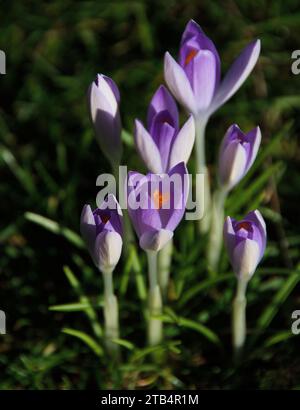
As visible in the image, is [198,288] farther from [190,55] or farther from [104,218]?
[190,55]

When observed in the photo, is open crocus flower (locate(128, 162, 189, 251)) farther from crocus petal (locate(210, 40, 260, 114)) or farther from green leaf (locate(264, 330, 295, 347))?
green leaf (locate(264, 330, 295, 347))

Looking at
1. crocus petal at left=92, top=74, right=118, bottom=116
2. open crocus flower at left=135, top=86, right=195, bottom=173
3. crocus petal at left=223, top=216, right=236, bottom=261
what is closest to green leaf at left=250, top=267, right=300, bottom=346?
crocus petal at left=223, top=216, right=236, bottom=261

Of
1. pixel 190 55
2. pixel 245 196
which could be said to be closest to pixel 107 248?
pixel 190 55

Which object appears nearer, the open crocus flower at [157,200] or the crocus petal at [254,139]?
the open crocus flower at [157,200]

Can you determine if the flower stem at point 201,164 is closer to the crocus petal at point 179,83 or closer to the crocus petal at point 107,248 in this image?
the crocus petal at point 179,83

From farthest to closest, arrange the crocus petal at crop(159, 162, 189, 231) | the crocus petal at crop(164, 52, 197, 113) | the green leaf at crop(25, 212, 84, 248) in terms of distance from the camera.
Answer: the green leaf at crop(25, 212, 84, 248), the crocus petal at crop(164, 52, 197, 113), the crocus petal at crop(159, 162, 189, 231)

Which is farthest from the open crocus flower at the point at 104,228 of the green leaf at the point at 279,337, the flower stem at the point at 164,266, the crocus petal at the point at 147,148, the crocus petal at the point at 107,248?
the green leaf at the point at 279,337
